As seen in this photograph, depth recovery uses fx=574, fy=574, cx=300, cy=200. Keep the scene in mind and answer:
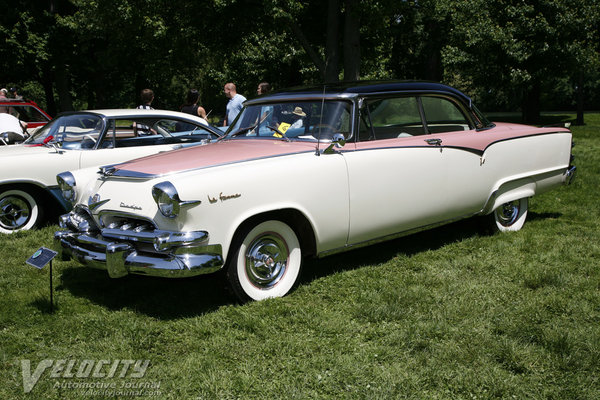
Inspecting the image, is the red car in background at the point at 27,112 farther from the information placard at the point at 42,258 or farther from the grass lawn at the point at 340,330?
the information placard at the point at 42,258

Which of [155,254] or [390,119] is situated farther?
[390,119]

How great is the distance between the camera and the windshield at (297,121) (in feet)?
15.9

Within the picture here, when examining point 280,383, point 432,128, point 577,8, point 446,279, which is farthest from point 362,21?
point 280,383

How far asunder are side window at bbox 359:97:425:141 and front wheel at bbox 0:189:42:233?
421cm

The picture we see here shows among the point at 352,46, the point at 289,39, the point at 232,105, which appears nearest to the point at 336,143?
the point at 232,105

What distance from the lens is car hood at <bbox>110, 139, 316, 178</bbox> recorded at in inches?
164

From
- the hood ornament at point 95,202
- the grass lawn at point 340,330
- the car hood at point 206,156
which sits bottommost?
the grass lawn at point 340,330

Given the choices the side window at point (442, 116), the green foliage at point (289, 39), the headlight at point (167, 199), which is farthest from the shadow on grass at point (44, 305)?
the green foliage at point (289, 39)

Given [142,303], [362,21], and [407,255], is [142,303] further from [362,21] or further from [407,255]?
[362,21]

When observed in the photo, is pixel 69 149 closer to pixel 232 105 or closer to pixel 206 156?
pixel 232 105

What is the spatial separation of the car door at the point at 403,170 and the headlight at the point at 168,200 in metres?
1.47

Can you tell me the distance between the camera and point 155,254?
3.97 metres

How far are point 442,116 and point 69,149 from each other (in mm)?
4355

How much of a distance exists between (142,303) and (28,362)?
3.54 feet
